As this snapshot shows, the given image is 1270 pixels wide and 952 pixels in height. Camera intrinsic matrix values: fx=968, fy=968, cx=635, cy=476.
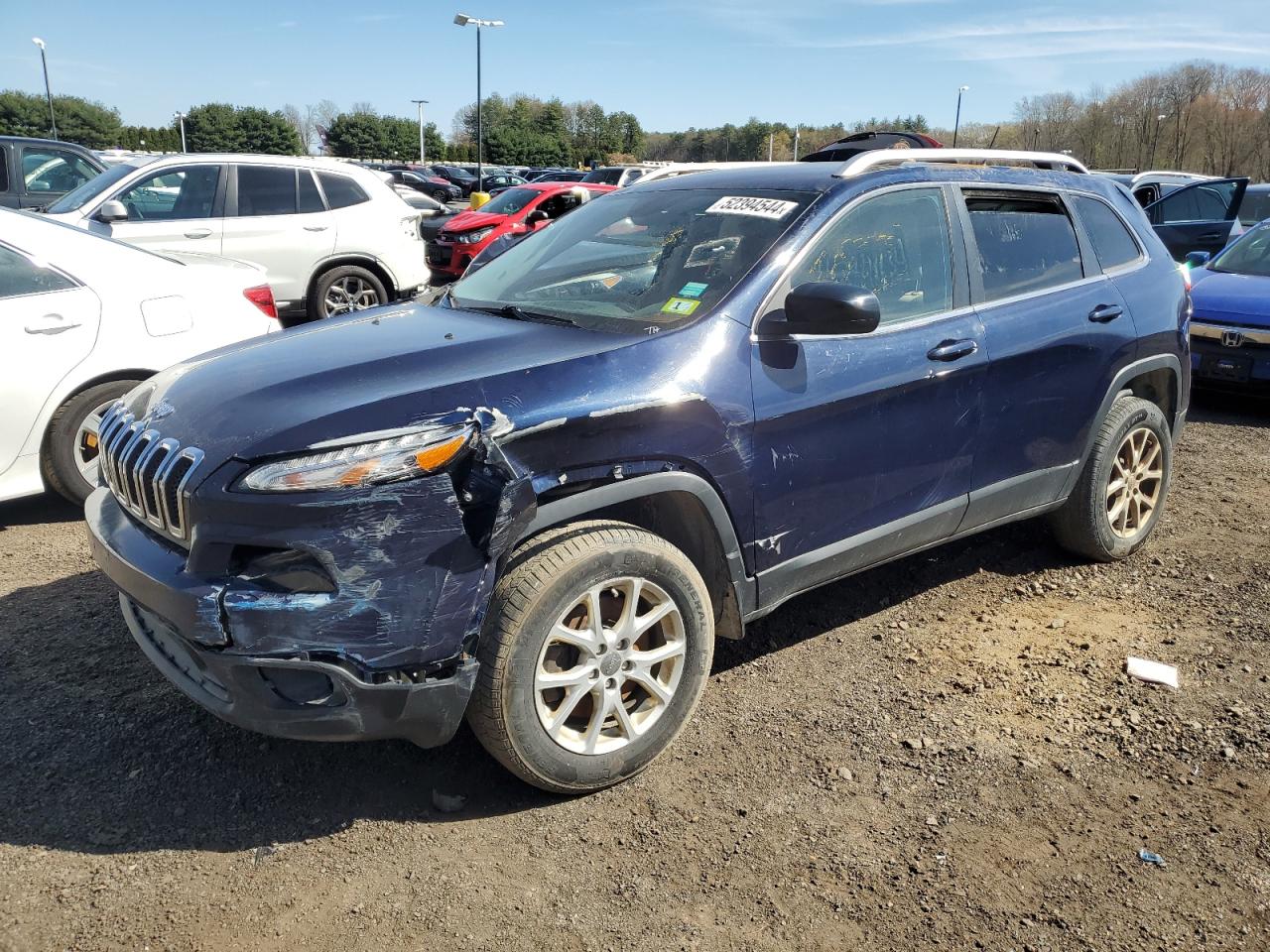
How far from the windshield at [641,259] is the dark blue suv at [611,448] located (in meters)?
0.01

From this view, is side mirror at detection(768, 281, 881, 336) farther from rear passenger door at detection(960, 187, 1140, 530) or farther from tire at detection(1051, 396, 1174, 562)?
tire at detection(1051, 396, 1174, 562)

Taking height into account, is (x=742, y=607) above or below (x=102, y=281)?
below

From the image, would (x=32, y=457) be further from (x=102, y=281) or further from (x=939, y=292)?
(x=939, y=292)

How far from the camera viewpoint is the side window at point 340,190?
9469 mm

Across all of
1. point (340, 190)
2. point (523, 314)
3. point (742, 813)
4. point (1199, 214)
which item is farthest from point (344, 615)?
point (1199, 214)

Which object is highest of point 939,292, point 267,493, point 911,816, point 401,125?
point 401,125

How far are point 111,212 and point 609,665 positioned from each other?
7.56m

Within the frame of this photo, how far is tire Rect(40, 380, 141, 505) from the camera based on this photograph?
4777 millimetres

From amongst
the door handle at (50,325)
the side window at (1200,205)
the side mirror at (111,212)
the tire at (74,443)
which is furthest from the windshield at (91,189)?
the side window at (1200,205)

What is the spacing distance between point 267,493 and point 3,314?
3.21 metres

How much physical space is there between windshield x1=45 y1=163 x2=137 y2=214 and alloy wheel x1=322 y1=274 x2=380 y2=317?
1.98 metres

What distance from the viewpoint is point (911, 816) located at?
2.85 meters

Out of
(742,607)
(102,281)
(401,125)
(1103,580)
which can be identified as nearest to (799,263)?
(742,607)

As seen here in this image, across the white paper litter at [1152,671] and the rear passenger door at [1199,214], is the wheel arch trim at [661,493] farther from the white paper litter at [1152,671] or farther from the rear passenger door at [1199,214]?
the rear passenger door at [1199,214]
